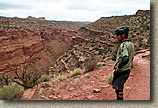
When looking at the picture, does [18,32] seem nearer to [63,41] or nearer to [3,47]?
[3,47]

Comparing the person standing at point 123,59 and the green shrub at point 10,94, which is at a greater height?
the person standing at point 123,59

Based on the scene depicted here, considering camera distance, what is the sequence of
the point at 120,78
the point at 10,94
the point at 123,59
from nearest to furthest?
the point at 123,59 → the point at 120,78 → the point at 10,94

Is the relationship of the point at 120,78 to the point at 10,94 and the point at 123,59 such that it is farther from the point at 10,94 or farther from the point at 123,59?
the point at 10,94

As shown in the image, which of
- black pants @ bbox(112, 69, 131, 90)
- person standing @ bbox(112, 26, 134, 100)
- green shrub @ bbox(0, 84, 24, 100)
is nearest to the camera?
person standing @ bbox(112, 26, 134, 100)

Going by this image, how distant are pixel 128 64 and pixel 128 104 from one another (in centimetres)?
105

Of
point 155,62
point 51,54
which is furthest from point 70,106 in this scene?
point 51,54

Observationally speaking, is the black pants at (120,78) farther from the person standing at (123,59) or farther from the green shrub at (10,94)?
the green shrub at (10,94)

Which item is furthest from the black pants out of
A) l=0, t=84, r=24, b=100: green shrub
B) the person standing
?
l=0, t=84, r=24, b=100: green shrub

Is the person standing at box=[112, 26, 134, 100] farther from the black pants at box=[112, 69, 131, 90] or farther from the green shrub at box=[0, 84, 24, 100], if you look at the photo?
the green shrub at box=[0, 84, 24, 100]

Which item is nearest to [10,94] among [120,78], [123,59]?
[120,78]

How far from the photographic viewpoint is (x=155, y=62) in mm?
2605

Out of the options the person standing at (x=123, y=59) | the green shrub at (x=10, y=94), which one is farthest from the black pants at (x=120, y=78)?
the green shrub at (x=10, y=94)

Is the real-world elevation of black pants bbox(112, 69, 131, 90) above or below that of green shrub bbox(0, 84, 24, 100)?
above

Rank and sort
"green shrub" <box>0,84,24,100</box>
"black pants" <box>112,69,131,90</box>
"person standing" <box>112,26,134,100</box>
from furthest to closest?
"green shrub" <box>0,84,24,100</box>, "black pants" <box>112,69,131,90</box>, "person standing" <box>112,26,134,100</box>
